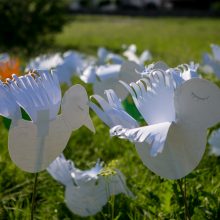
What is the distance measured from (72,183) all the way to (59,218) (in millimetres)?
120

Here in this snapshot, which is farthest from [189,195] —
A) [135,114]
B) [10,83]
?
[10,83]

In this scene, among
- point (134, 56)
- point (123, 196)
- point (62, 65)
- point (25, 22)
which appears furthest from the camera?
point (25, 22)

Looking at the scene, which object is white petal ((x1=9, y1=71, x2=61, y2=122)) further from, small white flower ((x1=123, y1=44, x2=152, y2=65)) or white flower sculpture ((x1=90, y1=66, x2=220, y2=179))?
small white flower ((x1=123, y1=44, x2=152, y2=65))

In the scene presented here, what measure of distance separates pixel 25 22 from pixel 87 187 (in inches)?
190

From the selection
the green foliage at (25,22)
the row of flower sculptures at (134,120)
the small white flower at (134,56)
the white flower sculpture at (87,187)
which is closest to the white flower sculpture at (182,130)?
the row of flower sculptures at (134,120)

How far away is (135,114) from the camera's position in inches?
42.9

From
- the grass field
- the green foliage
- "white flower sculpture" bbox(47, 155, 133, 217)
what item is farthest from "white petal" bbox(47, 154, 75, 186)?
the green foliage

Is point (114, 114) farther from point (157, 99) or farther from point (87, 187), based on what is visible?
point (87, 187)

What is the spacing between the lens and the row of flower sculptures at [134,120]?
72 centimetres

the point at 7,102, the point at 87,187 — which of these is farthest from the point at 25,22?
the point at 7,102

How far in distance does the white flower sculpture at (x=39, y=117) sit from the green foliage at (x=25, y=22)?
4821mm

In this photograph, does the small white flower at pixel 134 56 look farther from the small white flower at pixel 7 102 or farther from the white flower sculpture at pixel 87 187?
the small white flower at pixel 7 102

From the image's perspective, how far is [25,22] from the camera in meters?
5.68

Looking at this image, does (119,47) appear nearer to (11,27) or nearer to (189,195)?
(11,27)
